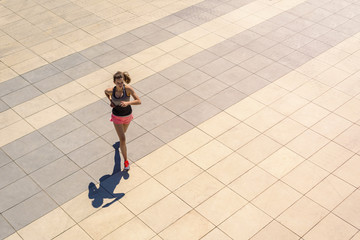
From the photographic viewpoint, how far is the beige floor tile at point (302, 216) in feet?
25.5

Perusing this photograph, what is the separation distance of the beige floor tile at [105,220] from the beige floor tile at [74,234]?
7cm

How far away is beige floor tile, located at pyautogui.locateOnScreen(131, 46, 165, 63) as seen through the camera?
12.1 meters

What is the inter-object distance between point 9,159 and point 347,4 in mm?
11099

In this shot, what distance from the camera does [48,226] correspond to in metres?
7.81

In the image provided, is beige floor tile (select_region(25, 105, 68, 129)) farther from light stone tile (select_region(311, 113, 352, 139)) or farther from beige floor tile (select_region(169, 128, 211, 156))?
light stone tile (select_region(311, 113, 352, 139))

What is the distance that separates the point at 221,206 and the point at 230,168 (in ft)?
3.17

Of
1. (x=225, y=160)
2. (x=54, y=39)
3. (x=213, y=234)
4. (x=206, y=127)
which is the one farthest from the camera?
(x=54, y=39)

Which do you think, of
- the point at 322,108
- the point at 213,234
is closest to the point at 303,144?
the point at 322,108

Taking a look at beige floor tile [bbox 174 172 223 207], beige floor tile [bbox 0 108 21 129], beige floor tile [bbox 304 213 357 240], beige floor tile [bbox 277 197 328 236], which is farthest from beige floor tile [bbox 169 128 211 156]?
beige floor tile [bbox 0 108 21 129]

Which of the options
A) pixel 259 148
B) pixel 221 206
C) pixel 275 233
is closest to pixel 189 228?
pixel 221 206

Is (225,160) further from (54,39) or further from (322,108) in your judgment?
(54,39)

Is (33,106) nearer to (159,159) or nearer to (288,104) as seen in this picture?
(159,159)

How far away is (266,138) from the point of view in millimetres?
9578

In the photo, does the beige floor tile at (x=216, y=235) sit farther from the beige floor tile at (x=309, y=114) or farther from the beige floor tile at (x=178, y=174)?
the beige floor tile at (x=309, y=114)
